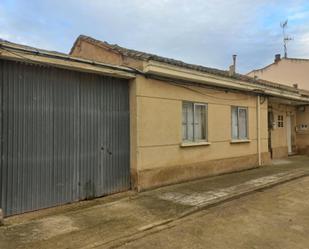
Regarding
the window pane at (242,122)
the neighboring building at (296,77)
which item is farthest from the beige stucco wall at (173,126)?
the neighboring building at (296,77)

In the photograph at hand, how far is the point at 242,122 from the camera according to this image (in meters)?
13.2

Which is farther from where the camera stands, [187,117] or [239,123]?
[239,123]

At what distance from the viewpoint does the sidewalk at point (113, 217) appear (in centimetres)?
538

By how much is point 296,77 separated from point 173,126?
17091mm

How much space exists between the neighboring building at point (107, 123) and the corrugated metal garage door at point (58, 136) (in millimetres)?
21

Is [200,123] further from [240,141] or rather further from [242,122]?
[242,122]

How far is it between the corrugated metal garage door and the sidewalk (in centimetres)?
45

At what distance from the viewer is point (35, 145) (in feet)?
22.8

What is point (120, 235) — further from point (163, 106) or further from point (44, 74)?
point (163, 106)

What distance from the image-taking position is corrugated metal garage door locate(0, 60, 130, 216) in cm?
659

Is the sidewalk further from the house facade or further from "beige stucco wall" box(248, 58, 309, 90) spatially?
"beige stucco wall" box(248, 58, 309, 90)

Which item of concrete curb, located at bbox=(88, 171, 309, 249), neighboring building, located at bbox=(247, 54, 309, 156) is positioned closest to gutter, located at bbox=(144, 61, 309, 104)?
concrete curb, located at bbox=(88, 171, 309, 249)

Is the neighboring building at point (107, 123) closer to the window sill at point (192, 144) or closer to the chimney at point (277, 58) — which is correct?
the window sill at point (192, 144)

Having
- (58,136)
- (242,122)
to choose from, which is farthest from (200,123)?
(58,136)
